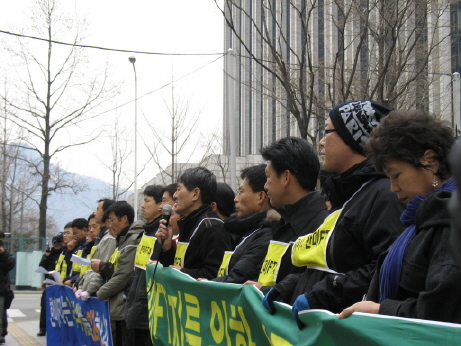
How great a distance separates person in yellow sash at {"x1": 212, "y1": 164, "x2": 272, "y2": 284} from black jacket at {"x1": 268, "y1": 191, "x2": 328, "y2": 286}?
1.83 ft

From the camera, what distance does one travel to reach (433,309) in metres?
2.36

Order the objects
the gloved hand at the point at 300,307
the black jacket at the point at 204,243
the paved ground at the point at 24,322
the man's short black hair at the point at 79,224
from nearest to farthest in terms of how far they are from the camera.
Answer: the gloved hand at the point at 300,307 → the black jacket at the point at 204,243 → the man's short black hair at the point at 79,224 → the paved ground at the point at 24,322

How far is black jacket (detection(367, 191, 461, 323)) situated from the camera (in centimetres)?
232

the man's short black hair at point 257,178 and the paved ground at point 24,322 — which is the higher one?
the man's short black hair at point 257,178

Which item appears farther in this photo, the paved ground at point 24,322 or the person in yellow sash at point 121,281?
the paved ground at point 24,322

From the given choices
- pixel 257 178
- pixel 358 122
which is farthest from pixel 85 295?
pixel 358 122

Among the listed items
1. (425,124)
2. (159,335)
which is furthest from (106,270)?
(425,124)

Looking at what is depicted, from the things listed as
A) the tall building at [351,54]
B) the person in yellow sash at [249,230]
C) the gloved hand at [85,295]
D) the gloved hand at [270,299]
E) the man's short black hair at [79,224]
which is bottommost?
the gloved hand at [85,295]

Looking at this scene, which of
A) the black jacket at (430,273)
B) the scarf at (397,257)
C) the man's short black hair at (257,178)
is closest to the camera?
the black jacket at (430,273)

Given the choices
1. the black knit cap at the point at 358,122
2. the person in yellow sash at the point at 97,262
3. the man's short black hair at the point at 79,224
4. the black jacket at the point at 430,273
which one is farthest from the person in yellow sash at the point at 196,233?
the man's short black hair at the point at 79,224

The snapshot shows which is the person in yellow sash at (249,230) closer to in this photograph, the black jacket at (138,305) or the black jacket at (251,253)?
the black jacket at (251,253)

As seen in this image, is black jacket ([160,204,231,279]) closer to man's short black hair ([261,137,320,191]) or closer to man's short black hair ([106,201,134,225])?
man's short black hair ([261,137,320,191])

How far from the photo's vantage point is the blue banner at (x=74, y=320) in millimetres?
7266

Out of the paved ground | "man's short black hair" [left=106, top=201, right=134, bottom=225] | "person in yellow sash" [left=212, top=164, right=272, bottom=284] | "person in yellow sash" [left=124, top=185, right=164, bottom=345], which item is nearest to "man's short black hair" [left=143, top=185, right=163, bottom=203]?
"person in yellow sash" [left=124, top=185, right=164, bottom=345]
